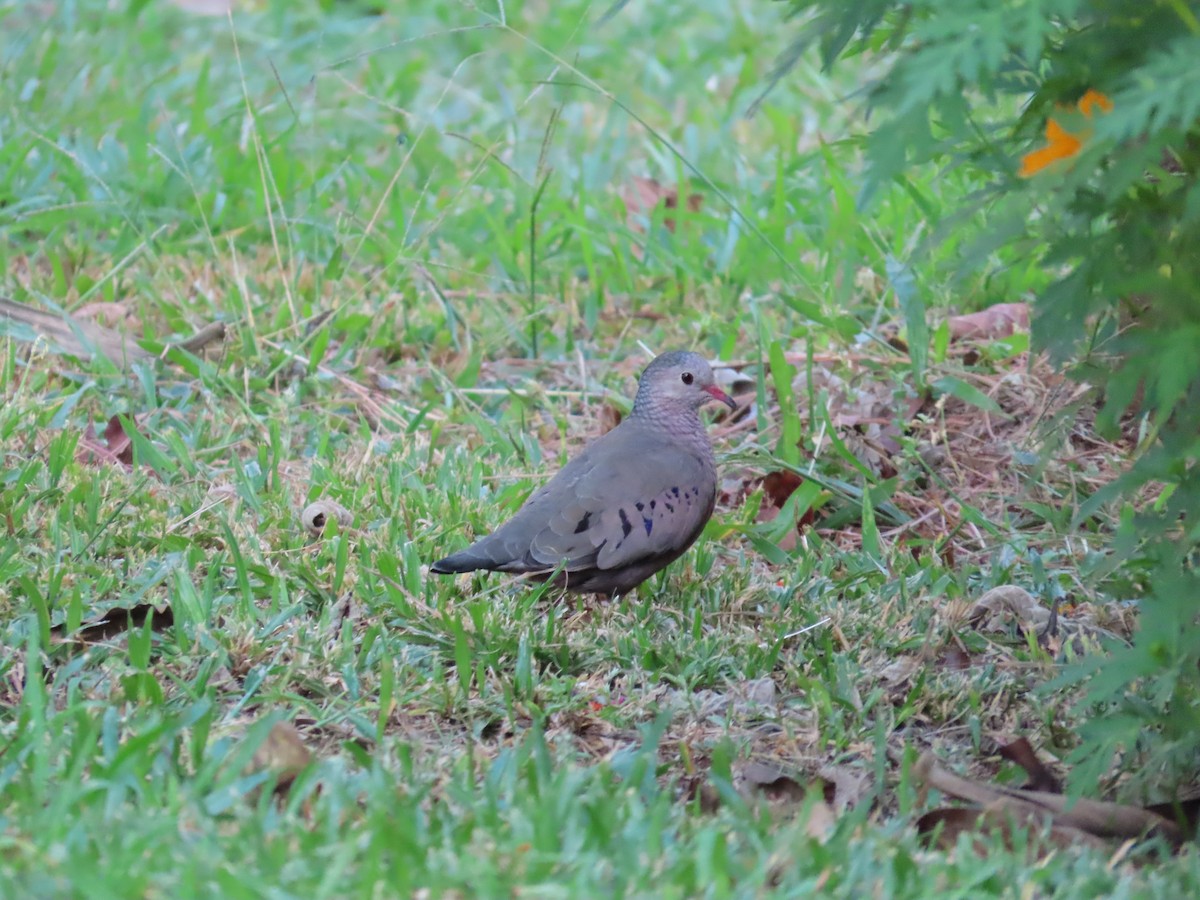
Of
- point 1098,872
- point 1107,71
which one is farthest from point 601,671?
point 1107,71

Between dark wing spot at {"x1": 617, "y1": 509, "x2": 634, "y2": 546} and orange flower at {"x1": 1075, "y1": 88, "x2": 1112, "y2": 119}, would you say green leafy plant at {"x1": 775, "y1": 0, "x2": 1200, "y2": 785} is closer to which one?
orange flower at {"x1": 1075, "y1": 88, "x2": 1112, "y2": 119}

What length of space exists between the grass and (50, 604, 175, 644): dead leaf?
1 centimetres

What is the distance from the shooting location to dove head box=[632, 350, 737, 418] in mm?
4449

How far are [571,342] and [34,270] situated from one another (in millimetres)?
2061

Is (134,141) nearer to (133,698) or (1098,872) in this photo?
(133,698)

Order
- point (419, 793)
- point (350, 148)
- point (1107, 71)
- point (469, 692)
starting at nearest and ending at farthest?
1. point (1107, 71)
2. point (419, 793)
3. point (469, 692)
4. point (350, 148)

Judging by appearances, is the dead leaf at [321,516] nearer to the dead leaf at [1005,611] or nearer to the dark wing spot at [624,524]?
the dark wing spot at [624,524]

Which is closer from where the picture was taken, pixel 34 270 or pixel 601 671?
pixel 601 671

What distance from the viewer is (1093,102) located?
254 centimetres

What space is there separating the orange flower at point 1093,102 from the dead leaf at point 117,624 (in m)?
2.23

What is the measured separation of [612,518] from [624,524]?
0.04m

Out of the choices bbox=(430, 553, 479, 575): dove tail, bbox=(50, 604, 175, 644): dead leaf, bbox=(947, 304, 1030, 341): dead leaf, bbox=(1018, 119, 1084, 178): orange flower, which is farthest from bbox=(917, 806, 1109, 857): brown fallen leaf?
bbox=(947, 304, 1030, 341): dead leaf

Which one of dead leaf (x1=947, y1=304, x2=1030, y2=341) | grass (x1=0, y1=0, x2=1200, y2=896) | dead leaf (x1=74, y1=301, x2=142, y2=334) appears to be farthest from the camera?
dead leaf (x1=74, y1=301, x2=142, y2=334)

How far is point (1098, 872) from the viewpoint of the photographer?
2623 mm
